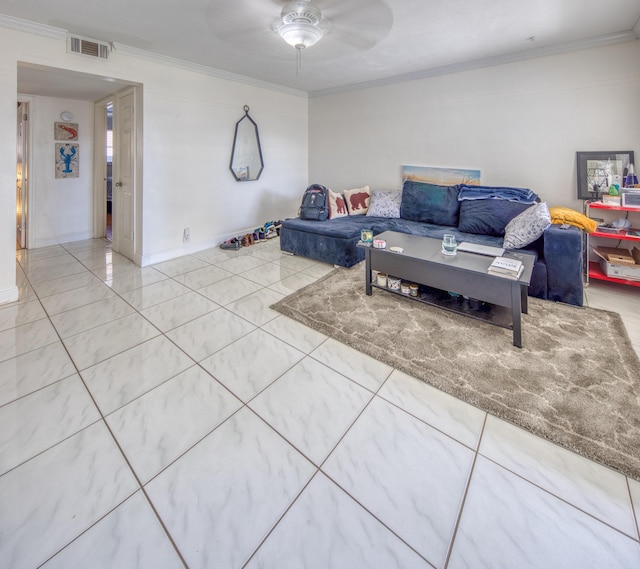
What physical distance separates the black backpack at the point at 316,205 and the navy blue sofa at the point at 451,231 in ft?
0.38

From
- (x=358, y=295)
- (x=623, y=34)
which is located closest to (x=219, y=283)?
(x=358, y=295)

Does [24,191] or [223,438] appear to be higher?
[24,191]

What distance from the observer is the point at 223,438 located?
4.73 feet

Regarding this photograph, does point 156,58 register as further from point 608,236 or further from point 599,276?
point 599,276

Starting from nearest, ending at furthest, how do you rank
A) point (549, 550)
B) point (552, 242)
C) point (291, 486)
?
point (549, 550) → point (291, 486) → point (552, 242)

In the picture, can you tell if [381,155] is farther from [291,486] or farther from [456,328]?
[291,486]

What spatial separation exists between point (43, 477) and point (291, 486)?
987 mm

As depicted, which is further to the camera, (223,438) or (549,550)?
(223,438)

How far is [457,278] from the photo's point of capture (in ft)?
7.68

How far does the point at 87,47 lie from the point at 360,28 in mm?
2516

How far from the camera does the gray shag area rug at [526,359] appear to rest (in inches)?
58.3

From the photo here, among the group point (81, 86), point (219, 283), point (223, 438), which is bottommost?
point (223, 438)

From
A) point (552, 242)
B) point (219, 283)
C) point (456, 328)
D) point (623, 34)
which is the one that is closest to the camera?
point (456, 328)

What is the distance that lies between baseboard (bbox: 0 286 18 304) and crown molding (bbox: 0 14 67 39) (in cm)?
214
